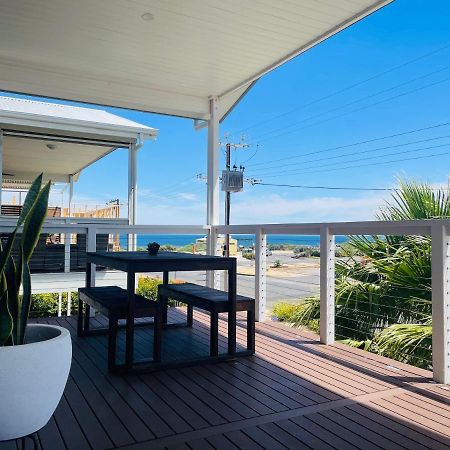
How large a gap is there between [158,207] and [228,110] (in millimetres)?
45082

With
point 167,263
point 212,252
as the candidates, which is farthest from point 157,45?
point 212,252

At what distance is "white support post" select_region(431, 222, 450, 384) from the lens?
266cm

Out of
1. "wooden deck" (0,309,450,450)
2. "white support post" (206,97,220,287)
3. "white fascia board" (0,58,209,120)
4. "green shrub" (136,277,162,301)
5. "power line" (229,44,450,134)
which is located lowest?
"green shrub" (136,277,162,301)

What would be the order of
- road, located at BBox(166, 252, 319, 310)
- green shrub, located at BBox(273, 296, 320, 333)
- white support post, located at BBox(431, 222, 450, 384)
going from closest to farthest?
1. white support post, located at BBox(431, 222, 450, 384)
2. road, located at BBox(166, 252, 319, 310)
3. green shrub, located at BBox(273, 296, 320, 333)

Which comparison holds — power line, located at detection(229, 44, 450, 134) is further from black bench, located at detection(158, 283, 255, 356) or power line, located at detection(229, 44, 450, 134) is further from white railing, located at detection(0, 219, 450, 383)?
black bench, located at detection(158, 283, 255, 356)

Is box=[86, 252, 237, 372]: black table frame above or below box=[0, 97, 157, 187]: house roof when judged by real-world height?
below

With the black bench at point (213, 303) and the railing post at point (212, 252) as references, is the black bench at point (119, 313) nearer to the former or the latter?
the black bench at point (213, 303)

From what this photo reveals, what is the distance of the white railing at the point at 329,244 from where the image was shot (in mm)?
2670

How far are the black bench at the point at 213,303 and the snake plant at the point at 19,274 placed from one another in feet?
4.84

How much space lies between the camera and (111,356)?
2.85 meters

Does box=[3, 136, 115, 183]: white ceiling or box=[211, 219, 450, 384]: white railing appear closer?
box=[211, 219, 450, 384]: white railing

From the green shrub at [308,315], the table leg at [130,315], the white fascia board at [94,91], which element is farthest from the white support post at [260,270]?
the white fascia board at [94,91]

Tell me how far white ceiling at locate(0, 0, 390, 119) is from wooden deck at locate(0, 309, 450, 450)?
266 cm

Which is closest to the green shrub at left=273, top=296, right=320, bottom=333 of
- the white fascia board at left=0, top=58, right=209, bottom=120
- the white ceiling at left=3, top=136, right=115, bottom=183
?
the white fascia board at left=0, top=58, right=209, bottom=120
